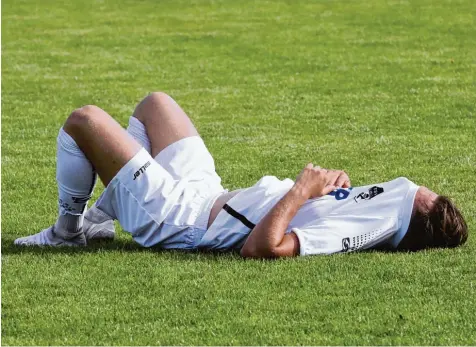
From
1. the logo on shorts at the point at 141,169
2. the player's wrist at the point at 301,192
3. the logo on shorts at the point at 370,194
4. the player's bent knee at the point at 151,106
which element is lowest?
the logo on shorts at the point at 370,194

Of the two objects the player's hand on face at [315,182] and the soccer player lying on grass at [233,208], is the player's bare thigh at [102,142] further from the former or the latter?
the player's hand on face at [315,182]

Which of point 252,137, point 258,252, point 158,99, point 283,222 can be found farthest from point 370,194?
point 252,137

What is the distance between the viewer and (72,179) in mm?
6727

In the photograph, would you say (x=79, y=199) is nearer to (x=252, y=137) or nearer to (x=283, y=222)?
(x=283, y=222)

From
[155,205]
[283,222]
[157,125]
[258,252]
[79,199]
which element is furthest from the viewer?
[157,125]

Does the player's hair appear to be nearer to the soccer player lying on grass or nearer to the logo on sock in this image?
the soccer player lying on grass

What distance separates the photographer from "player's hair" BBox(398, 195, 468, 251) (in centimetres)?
643

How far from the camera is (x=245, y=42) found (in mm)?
16594

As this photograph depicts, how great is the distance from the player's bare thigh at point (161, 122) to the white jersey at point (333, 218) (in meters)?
0.87

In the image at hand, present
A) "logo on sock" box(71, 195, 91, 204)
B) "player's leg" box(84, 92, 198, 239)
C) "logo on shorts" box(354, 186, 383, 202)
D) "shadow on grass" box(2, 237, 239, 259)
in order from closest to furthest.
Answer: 1. "logo on shorts" box(354, 186, 383, 202)
2. "shadow on grass" box(2, 237, 239, 259)
3. "logo on sock" box(71, 195, 91, 204)
4. "player's leg" box(84, 92, 198, 239)

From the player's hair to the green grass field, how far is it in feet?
0.35

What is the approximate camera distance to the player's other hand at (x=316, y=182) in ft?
21.0

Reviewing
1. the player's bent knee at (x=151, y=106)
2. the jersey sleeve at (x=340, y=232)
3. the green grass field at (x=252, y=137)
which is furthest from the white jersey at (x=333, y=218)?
the player's bent knee at (x=151, y=106)

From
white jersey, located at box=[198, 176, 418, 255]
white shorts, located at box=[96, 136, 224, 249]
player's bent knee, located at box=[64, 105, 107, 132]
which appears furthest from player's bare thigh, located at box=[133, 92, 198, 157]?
→ white jersey, located at box=[198, 176, 418, 255]
